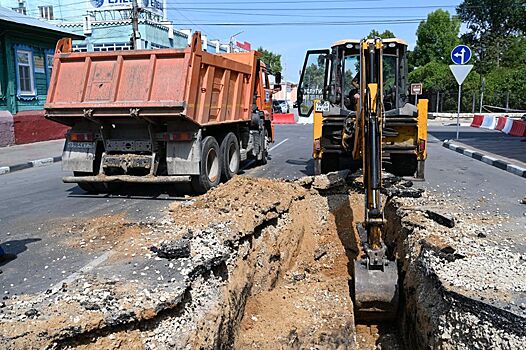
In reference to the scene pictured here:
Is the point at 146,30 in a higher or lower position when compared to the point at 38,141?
higher

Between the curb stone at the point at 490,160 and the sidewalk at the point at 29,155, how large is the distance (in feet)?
41.1

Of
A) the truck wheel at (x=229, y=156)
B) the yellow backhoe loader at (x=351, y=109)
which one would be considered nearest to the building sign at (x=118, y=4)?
the truck wheel at (x=229, y=156)

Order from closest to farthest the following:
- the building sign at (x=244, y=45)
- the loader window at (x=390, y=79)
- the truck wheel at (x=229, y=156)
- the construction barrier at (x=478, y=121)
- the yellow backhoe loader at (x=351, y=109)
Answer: the yellow backhoe loader at (x=351, y=109), the loader window at (x=390, y=79), the truck wheel at (x=229, y=156), the construction barrier at (x=478, y=121), the building sign at (x=244, y=45)

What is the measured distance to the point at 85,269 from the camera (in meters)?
4.78

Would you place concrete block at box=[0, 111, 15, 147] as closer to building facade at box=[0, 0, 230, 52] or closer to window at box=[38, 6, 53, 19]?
building facade at box=[0, 0, 230, 52]

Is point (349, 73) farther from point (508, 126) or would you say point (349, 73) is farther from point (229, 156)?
point (508, 126)

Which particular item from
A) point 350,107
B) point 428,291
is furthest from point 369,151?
point 350,107

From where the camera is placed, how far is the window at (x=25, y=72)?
1823 cm

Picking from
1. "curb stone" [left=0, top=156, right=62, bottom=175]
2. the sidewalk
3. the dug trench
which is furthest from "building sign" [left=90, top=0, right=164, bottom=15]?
the dug trench

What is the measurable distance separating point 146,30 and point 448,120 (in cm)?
2169

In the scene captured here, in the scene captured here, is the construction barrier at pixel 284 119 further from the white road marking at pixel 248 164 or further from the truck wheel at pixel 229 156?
the truck wheel at pixel 229 156

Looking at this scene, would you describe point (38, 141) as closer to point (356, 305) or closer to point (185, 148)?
point (185, 148)

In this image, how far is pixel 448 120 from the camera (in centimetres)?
3456

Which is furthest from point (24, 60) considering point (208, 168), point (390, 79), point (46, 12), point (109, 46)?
point (46, 12)
